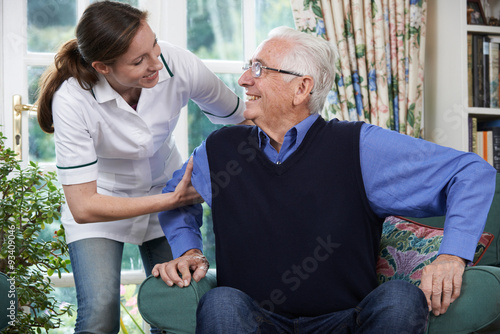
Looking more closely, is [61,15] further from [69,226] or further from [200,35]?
[69,226]

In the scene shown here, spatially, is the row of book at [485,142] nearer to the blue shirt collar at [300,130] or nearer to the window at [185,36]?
the window at [185,36]

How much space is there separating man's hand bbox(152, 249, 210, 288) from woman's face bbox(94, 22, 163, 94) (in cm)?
53

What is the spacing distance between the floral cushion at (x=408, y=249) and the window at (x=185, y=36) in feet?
4.70

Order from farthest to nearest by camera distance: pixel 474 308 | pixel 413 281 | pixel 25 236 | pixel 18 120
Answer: pixel 18 120 < pixel 25 236 < pixel 413 281 < pixel 474 308

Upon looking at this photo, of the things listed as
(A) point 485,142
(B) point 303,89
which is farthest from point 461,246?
(A) point 485,142

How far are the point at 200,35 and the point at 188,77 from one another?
1233 millimetres

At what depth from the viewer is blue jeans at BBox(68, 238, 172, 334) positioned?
64.5 inches

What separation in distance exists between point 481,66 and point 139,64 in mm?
1987

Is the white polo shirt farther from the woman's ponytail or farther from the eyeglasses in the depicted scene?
the eyeglasses

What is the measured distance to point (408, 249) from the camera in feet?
5.34

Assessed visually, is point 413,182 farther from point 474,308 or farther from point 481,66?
point 481,66

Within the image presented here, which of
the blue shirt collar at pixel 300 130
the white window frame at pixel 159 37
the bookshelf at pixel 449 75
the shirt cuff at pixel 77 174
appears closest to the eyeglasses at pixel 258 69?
the blue shirt collar at pixel 300 130

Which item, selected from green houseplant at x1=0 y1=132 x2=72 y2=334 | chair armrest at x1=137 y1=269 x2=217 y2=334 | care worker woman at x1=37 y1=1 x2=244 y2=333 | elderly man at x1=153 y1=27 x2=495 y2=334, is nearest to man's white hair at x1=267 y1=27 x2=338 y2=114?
elderly man at x1=153 y1=27 x2=495 y2=334

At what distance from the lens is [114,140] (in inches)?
68.9
